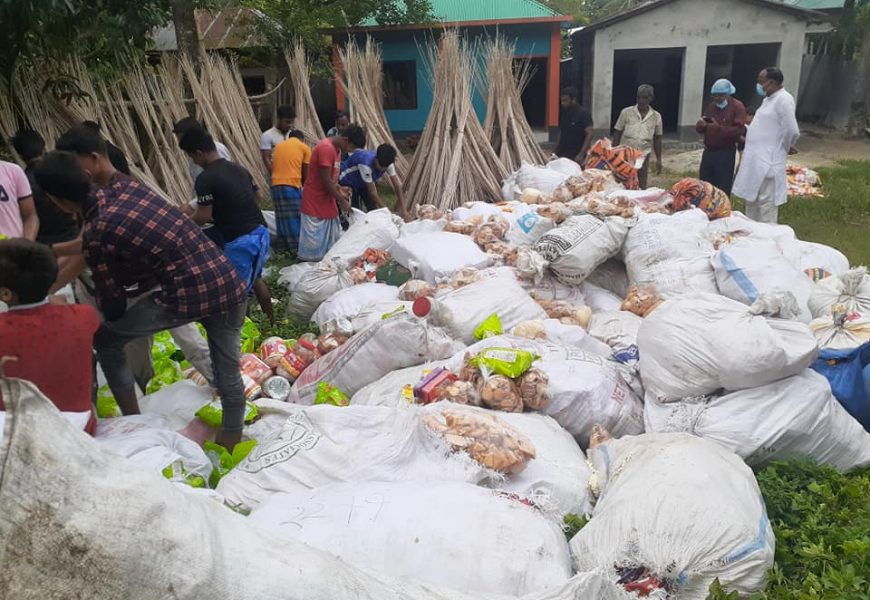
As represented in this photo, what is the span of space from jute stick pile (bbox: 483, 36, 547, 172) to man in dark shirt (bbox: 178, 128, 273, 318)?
388 cm

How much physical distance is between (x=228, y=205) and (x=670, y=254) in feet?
8.19

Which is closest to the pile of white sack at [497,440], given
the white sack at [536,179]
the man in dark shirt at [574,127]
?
the white sack at [536,179]

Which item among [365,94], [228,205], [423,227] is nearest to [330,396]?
[228,205]

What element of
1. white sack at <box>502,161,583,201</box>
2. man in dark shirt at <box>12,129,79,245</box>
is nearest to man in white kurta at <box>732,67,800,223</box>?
white sack at <box>502,161,583,201</box>

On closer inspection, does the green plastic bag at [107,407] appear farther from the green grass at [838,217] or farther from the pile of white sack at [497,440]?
the green grass at [838,217]

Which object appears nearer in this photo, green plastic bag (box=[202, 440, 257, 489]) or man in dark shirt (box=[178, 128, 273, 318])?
green plastic bag (box=[202, 440, 257, 489])

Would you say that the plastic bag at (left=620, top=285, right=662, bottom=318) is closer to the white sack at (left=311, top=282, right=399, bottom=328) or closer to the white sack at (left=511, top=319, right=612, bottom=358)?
the white sack at (left=511, top=319, right=612, bottom=358)

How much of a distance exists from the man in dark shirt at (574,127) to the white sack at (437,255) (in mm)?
3406

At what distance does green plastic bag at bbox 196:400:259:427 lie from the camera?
2980 millimetres

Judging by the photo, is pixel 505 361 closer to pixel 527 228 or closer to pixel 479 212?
pixel 527 228

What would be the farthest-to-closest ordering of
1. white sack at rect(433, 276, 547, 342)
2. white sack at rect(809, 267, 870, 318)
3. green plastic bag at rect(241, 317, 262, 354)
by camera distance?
1. green plastic bag at rect(241, 317, 262, 354)
2. white sack at rect(433, 276, 547, 342)
3. white sack at rect(809, 267, 870, 318)

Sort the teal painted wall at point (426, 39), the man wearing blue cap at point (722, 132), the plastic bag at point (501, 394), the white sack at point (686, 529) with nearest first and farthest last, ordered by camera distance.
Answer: the white sack at point (686, 529) → the plastic bag at point (501, 394) → the man wearing blue cap at point (722, 132) → the teal painted wall at point (426, 39)

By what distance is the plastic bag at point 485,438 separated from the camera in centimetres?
234

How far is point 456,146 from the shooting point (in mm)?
7090
